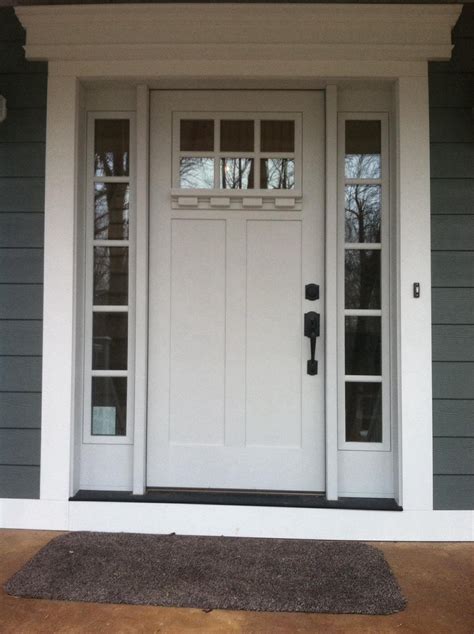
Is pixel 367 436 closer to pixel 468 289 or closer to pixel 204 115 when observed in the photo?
pixel 468 289

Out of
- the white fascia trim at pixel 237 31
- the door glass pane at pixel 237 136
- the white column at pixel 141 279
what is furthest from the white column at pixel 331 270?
the white column at pixel 141 279

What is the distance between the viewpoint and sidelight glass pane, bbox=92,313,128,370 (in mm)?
2516

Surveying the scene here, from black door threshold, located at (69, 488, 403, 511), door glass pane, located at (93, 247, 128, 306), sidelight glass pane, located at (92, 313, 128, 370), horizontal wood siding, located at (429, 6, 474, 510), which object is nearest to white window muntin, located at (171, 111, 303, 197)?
door glass pane, located at (93, 247, 128, 306)

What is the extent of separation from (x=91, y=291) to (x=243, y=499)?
129 centimetres

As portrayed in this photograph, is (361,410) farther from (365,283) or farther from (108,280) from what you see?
(108,280)

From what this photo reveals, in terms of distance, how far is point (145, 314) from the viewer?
2.46 m

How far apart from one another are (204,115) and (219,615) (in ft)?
7.41

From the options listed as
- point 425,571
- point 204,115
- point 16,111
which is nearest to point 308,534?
point 425,571

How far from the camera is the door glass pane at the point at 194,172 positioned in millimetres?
2531

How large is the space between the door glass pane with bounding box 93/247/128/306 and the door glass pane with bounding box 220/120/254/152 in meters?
0.76

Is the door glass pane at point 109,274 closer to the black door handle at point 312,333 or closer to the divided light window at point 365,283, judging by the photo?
the black door handle at point 312,333

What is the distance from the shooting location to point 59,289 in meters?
2.39

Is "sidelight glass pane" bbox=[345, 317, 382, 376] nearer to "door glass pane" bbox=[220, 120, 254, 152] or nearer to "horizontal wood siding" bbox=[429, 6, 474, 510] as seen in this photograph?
"horizontal wood siding" bbox=[429, 6, 474, 510]

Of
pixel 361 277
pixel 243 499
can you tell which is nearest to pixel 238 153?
pixel 361 277
